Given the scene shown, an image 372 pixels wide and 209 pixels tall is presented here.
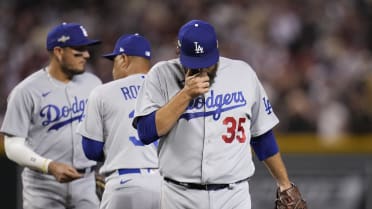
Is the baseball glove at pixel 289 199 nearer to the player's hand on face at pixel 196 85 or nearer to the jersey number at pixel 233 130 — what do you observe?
the jersey number at pixel 233 130

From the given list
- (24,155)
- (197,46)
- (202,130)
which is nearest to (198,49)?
(197,46)

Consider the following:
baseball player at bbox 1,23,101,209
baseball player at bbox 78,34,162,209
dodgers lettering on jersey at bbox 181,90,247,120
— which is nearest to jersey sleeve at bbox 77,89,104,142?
baseball player at bbox 78,34,162,209

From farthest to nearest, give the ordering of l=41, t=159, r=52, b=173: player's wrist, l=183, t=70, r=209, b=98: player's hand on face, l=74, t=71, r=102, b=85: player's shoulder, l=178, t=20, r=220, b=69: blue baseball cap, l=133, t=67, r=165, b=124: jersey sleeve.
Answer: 1. l=74, t=71, r=102, b=85: player's shoulder
2. l=41, t=159, r=52, b=173: player's wrist
3. l=133, t=67, r=165, b=124: jersey sleeve
4. l=178, t=20, r=220, b=69: blue baseball cap
5. l=183, t=70, r=209, b=98: player's hand on face

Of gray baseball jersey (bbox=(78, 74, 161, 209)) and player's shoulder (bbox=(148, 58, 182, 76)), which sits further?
gray baseball jersey (bbox=(78, 74, 161, 209))

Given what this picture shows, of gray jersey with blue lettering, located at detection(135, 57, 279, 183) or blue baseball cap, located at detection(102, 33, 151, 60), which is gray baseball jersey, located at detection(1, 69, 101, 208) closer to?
blue baseball cap, located at detection(102, 33, 151, 60)

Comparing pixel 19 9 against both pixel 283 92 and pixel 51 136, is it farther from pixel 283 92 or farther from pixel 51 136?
pixel 51 136

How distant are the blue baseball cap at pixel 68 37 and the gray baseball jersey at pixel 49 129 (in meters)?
0.28

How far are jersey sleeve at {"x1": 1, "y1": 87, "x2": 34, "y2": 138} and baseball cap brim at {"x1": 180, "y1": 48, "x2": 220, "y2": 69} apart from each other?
1.97m

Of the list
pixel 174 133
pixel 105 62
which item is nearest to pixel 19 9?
pixel 105 62

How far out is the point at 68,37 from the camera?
22.6 feet

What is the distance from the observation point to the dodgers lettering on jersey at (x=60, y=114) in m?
6.77

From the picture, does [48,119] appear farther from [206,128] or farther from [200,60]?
[200,60]

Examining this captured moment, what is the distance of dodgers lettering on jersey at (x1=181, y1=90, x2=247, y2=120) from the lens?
5145 mm

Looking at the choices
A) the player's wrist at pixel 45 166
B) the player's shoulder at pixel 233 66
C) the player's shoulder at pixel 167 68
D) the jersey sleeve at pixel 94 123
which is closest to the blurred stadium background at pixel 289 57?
the player's wrist at pixel 45 166
